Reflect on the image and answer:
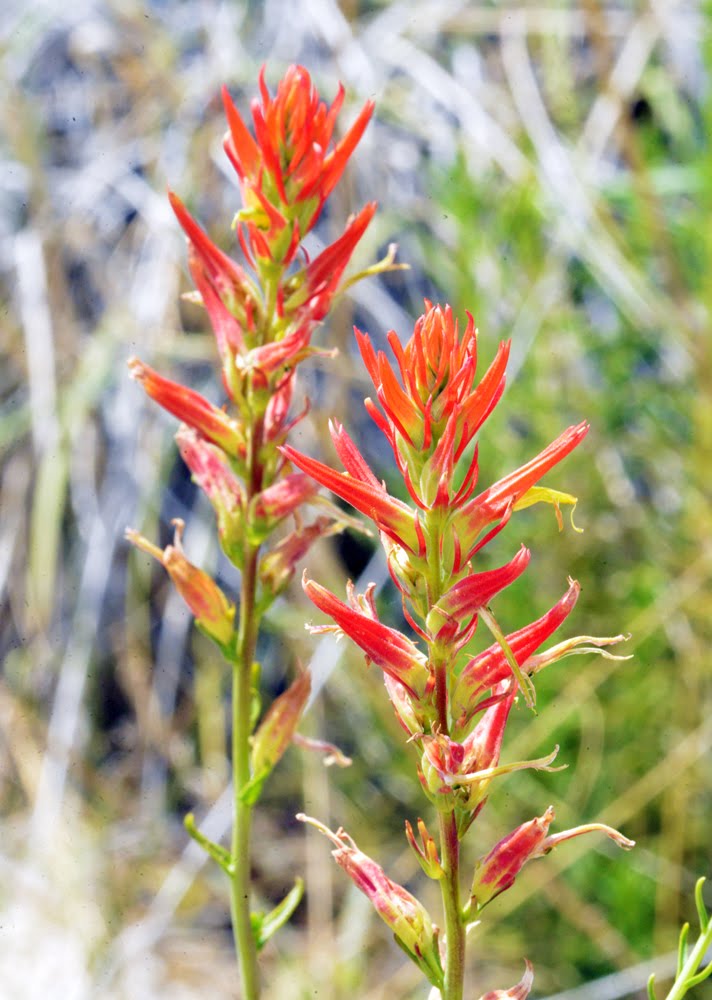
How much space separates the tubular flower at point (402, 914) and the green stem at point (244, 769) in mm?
149

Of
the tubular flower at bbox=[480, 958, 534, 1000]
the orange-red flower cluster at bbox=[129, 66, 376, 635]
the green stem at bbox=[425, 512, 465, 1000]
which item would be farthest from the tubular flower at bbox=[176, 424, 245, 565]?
the tubular flower at bbox=[480, 958, 534, 1000]

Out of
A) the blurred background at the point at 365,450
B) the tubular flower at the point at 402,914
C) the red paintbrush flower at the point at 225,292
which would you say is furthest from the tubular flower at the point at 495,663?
the blurred background at the point at 365,450

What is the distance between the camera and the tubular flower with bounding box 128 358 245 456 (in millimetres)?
771

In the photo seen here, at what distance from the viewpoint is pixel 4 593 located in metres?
2.61

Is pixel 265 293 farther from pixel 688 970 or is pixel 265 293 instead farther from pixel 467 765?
pixel 688 970

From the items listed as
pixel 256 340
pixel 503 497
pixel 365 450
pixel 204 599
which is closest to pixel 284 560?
A: pixel 204 599

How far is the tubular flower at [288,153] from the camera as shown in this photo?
0.76m

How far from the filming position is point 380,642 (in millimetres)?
583

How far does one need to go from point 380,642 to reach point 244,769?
0.81ft

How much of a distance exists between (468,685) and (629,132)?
1.56m

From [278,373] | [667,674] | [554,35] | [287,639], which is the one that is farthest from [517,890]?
[554,35]

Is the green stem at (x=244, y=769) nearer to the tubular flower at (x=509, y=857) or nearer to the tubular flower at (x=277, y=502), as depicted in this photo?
the tubular flower at (x=277, y=502)

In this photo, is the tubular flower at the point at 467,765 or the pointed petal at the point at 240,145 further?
the pointed petal at the point at 240,145

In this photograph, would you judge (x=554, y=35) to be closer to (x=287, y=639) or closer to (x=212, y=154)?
(x=212, y=154)
